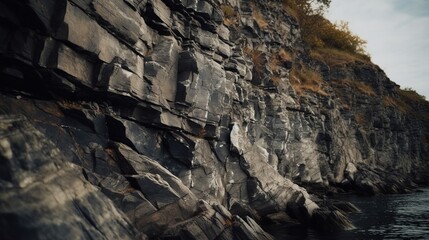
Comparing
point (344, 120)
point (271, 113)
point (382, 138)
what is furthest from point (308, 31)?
point (271, 113)

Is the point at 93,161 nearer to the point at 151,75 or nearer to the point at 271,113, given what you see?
the point at 151,75

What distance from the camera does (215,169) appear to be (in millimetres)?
30359

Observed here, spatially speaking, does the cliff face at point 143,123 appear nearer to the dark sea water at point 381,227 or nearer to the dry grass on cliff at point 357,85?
the dark sea water at point 381,227

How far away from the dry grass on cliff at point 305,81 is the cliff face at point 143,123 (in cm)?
852

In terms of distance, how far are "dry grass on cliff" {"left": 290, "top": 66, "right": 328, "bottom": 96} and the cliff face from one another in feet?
28.0

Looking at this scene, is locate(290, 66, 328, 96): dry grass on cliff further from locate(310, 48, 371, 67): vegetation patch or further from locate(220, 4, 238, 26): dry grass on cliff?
locate(220, 4, 238, 26): dry grass on cliff

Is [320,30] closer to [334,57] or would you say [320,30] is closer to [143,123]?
[334,57]

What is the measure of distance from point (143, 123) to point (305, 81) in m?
43.9

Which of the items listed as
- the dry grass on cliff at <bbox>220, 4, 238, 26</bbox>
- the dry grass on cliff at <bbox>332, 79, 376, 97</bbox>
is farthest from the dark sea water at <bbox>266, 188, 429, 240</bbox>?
the dry grass on cliff at <bbox>332, 79, 376, 97</bbox>

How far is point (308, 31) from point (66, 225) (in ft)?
236

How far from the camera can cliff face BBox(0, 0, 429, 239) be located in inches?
534

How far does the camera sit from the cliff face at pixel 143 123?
534 inches

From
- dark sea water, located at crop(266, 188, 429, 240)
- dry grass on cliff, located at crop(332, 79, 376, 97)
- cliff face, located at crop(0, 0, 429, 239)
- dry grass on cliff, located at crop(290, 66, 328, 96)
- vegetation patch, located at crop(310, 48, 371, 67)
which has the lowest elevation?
dark sea water, located at crop(266, 188, 429, 240)

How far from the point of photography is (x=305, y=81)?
62.6m
